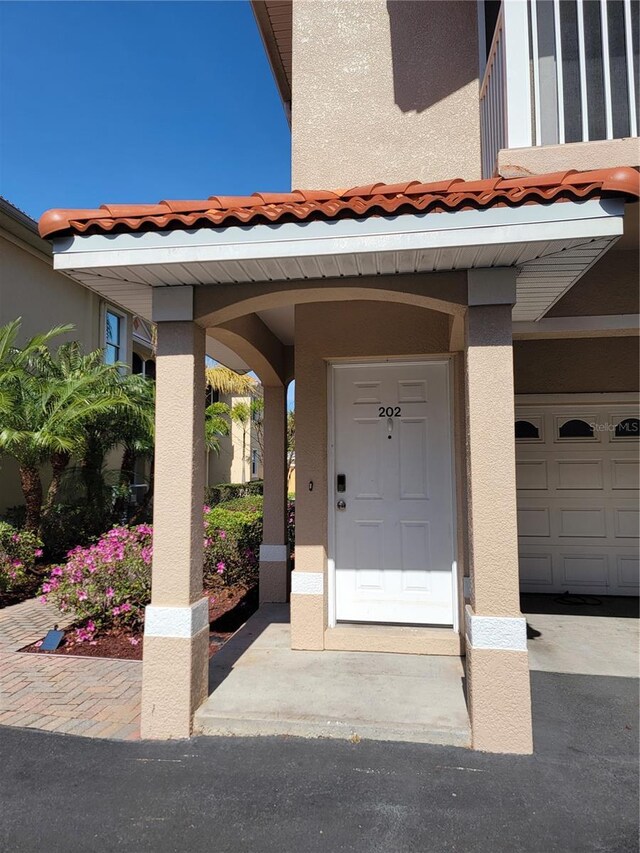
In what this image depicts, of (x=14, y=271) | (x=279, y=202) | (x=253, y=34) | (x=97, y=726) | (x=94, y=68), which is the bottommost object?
(x=97, y=726)

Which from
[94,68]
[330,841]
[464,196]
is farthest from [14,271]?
[330,841]

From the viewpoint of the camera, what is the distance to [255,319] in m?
5.73

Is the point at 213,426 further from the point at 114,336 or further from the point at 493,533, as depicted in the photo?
the point at 493,533

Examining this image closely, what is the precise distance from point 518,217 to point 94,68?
7906 mm

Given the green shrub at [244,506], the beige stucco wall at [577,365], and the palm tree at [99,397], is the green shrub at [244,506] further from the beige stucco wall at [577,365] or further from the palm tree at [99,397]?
the beige stucco wall at [577,365]

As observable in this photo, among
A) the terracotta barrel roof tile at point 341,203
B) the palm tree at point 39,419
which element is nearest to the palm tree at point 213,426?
the palm tree at point 39,419

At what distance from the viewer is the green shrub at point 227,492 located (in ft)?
54.1

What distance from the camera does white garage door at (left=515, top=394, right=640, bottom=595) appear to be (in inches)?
271

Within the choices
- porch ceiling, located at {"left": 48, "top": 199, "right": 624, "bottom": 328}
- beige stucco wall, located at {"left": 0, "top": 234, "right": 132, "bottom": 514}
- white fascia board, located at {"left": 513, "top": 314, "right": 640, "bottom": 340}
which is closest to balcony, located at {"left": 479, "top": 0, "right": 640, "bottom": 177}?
white fascia board, located at {"left": 513, "top": 314, "right": 640, "bottom": 340}

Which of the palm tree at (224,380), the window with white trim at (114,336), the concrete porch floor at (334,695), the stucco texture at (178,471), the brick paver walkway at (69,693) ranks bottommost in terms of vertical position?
the brick paver walkway at (69,693)

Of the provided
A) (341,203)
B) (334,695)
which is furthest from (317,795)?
(341,203)

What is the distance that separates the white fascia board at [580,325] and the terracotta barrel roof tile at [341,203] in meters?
2.01

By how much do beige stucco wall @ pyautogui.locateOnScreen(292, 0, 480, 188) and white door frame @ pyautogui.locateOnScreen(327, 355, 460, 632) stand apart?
2065 mm

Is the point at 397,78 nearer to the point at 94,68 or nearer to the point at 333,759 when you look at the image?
the point at 94,68
